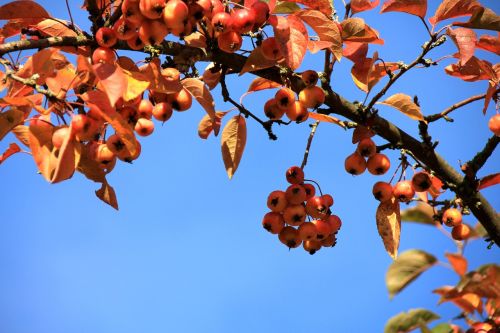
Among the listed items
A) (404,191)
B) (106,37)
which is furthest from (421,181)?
(106,37)

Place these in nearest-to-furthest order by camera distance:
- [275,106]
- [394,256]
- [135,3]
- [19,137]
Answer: [135,3] → [19,137] → [275,106] → [394,256]

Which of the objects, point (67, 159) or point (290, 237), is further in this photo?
point (290, 237)

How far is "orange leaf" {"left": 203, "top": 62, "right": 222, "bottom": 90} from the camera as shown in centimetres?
269

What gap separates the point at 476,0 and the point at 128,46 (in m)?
1.63

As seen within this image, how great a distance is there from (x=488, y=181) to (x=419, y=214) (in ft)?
1.30

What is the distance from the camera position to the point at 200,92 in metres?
2.52

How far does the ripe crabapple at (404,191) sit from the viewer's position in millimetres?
2965

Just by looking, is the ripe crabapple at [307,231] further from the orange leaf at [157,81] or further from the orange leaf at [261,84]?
the orange leaf at [157,81]

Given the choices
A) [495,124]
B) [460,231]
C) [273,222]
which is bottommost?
[460,231]

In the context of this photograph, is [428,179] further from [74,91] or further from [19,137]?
[19,137]

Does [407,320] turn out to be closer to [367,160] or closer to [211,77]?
[367,160]

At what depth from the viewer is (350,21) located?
2.64 metres

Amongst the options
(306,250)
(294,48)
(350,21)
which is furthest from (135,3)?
(306,250)

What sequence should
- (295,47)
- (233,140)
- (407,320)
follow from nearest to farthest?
(295,47), (233,140), (407,320)
